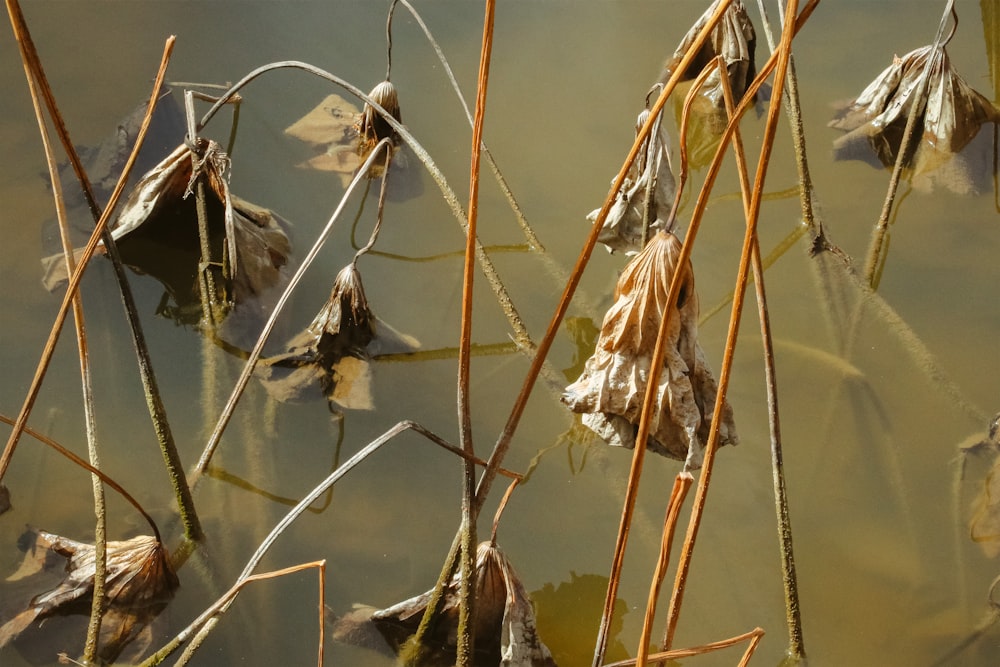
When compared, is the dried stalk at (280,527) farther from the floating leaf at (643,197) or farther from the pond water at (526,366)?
the floating leaf at (643,197)

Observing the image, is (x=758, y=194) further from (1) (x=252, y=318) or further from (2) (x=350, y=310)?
(1) (x=252, y=318)

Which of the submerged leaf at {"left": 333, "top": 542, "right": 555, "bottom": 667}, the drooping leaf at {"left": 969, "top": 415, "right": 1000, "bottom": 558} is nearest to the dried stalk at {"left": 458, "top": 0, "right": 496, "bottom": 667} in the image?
the submerged leaf at {"left": 333, "top": 542, "right": 555, "bottom": 667}

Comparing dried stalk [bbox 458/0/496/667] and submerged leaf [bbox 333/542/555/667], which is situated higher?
dried stalk [bbox 458/0/496/667]

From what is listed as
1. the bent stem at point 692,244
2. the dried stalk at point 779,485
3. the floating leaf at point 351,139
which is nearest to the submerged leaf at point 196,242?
the floating leaf at point 351,139

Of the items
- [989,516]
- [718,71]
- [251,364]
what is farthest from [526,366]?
[718,71]

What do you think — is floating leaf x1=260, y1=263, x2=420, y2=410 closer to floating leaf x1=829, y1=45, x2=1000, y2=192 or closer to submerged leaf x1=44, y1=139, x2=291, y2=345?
submerged leaf x1=44, y1=139, x2=291, y2=345

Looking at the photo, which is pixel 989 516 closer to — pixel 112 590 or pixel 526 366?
pixel 526 366
